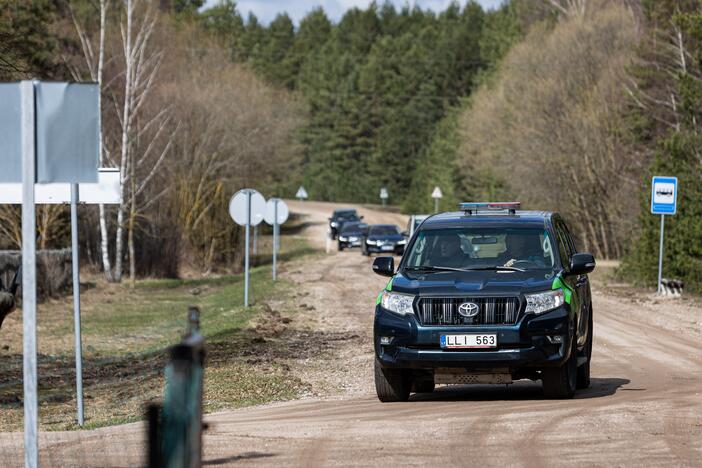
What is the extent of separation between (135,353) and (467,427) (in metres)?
13.3

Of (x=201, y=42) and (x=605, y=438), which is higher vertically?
(x=201, y=42)

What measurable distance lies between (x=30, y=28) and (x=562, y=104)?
96.9 feet

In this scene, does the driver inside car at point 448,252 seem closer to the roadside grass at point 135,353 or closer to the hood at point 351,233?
the roadside grass at point 135,353

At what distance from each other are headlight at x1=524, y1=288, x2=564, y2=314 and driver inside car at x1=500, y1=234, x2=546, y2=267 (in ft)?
2.59

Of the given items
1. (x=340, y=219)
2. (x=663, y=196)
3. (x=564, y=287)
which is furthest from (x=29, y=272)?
(x=340, y=219)

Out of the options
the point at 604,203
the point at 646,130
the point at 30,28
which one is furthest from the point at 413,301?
the point at 604,203

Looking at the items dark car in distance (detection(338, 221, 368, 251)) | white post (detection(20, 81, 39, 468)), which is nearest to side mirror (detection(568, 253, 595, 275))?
white post (detection(20, 81, 39, 468))

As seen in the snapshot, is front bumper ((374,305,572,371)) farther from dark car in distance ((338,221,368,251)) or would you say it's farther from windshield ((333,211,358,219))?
windshield ((333,211,358,219))

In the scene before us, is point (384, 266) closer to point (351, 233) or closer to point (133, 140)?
point (133, 140)

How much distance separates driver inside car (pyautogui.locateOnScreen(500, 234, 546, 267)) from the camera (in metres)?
13.1

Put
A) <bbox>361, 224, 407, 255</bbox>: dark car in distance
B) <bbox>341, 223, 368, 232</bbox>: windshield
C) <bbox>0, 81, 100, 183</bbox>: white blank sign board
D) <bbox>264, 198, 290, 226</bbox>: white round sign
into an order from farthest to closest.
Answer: <bbox>341, 223, 368, 232</bbox>: windshield, <bbox>361, 224, 407, 255</bbox>: dark car in distance, <bbox>264, 198, 290, 226</bbox>: white round sign, <bbox>0, 81, 100, 183</bbox>: white blank sign board

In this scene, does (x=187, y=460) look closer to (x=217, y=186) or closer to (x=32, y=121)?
(x=32, y=121)

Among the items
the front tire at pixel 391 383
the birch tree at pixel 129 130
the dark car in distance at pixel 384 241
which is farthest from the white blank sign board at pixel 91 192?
the dark car in distance at pixel 384 241

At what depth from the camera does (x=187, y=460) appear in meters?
4.47
